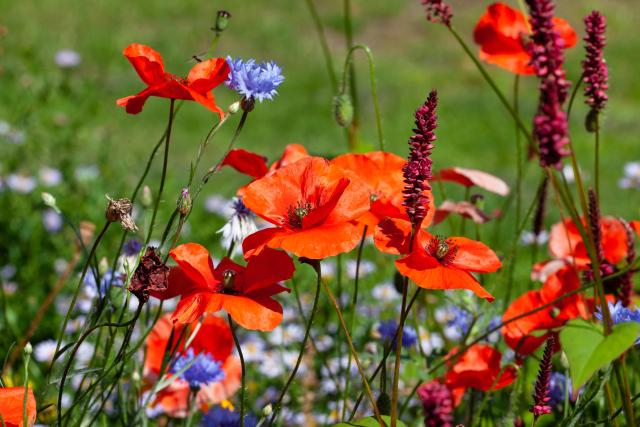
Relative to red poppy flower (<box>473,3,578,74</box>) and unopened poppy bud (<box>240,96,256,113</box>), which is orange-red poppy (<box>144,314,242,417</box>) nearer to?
unopened poppy bud (<box>240,96,256,113</box>)

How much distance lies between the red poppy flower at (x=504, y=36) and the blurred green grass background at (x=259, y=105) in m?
1.56

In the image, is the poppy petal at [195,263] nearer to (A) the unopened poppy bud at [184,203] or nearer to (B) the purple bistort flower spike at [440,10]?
(A) the unopened poppy bud at [184,203]

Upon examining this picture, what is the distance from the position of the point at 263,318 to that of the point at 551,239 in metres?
0.73

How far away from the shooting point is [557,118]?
74 centimetres

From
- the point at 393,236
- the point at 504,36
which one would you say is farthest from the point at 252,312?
the point at 504,36

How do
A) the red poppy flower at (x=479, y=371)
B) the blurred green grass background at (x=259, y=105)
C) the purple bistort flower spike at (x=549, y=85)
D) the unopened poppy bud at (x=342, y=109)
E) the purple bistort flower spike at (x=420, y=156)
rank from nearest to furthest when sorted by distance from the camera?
the purple bistort flower spike at (x=549, y=85), the purple bistort flower spike at (x=420, y=156), the red poppy flower at (x=479, y=371), the unopened poppy bud at (x=342, y=109), the blurred green grass background at (x=259, y=105)

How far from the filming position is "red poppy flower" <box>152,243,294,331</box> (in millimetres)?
915

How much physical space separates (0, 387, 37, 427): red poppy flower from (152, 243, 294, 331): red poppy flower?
168 mm

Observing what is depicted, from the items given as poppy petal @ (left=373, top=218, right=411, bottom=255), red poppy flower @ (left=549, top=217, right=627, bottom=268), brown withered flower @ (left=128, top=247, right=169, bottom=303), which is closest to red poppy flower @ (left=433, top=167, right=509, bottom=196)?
red poppy flower @ (left=549, top=217, right=627, bottom=268)

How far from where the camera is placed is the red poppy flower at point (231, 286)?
0.91 m

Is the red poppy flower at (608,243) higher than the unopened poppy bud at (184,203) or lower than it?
higher

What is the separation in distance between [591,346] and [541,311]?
1.49 feet

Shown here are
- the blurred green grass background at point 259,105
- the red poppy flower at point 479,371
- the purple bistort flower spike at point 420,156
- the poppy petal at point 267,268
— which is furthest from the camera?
the blurred green grass background at point 259,105

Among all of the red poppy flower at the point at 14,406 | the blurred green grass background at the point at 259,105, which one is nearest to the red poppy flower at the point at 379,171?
the red poppy flower at the point at 14,406
